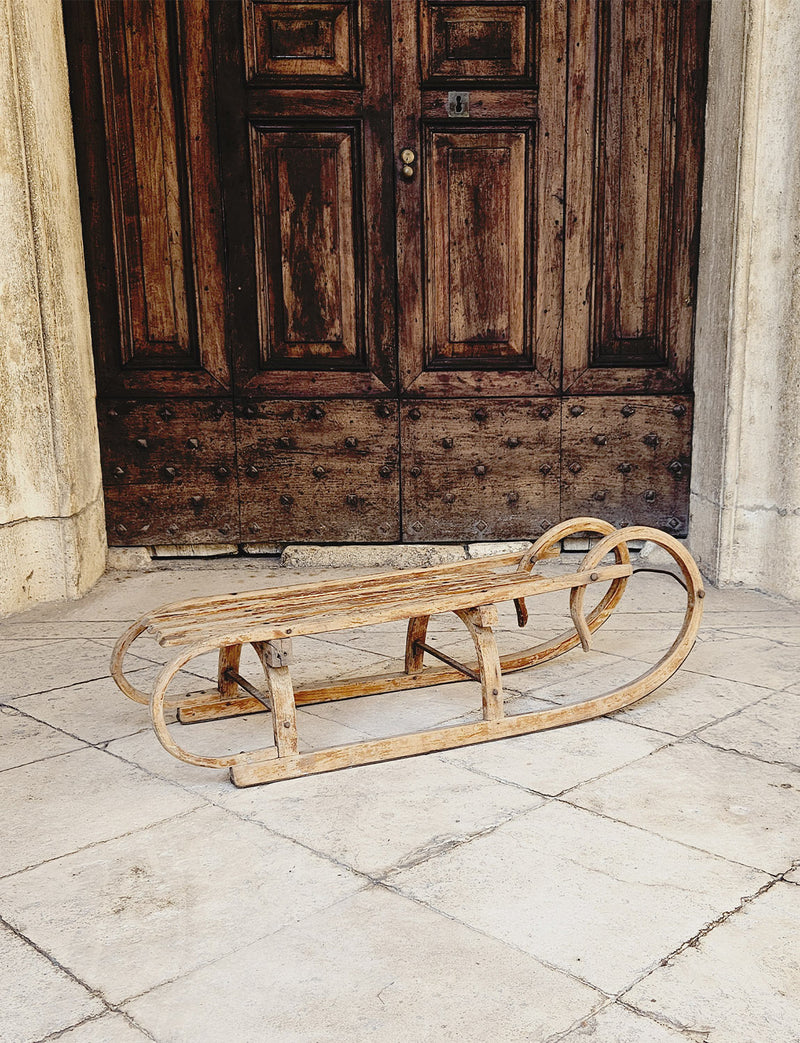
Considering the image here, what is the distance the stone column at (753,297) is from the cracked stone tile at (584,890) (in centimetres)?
201

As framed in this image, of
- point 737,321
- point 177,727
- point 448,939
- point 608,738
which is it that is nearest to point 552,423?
point 737,321

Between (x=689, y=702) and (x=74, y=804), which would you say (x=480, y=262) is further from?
(x=74, y=804)

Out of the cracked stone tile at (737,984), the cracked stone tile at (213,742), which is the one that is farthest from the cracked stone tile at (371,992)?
the cracked stone tile at (213,742)

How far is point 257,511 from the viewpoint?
412 cm

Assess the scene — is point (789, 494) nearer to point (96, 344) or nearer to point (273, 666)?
point (273, 666)

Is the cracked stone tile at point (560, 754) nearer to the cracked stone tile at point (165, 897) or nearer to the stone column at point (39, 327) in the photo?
the cracked stone tile at point (165, 897)

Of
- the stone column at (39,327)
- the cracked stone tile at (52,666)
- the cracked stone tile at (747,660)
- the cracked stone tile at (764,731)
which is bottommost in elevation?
the cracked stone tile at (52,666)

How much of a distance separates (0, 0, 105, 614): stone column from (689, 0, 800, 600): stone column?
245 cm

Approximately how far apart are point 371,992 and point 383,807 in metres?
0.60

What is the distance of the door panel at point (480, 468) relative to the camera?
4031 mm

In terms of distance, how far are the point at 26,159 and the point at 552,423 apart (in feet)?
7.19

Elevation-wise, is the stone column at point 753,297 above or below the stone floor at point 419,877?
above

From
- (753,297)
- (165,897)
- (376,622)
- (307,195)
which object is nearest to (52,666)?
(376,622)

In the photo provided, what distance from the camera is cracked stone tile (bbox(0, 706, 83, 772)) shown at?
2.40m
